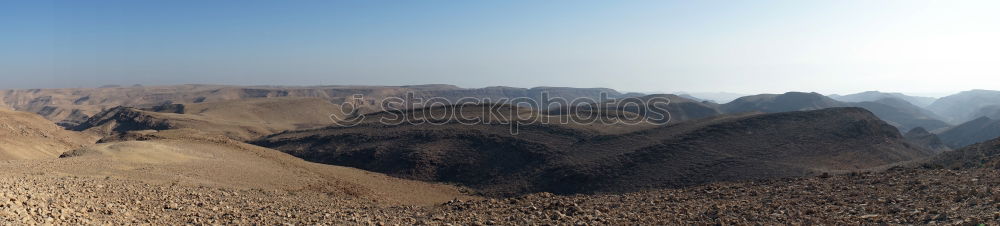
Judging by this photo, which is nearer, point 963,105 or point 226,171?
point 226,171

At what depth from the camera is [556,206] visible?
34.8ft

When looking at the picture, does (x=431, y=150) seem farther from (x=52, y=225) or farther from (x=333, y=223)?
(x=52, y=225)

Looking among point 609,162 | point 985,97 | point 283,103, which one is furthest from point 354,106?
point 985,97

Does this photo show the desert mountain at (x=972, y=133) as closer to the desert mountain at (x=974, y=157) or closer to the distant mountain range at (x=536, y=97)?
the distant mountain range at (x=536, y=97)

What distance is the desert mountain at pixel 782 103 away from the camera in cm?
8400

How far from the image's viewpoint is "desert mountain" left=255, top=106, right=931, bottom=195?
22.3 metres

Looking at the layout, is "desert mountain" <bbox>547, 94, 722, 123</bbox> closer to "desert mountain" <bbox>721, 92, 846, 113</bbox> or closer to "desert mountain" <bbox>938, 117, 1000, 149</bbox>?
"desert mountain" <bbox>721, 92, 846, 113</bbox>

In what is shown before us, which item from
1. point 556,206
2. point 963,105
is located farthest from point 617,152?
point 963,105

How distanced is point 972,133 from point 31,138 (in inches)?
3428

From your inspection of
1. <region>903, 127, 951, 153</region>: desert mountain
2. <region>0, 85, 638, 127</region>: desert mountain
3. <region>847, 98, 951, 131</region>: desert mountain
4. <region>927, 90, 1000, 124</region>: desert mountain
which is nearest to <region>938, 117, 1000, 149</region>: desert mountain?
<region>903, 127, 951, 153</region>: desert mountain

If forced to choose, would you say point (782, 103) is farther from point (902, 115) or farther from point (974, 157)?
point (974, 157)

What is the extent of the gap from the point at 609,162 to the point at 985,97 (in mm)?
181398

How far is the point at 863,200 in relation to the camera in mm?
9984

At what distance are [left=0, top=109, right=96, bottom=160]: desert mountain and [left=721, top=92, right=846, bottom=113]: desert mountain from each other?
83.1 m
